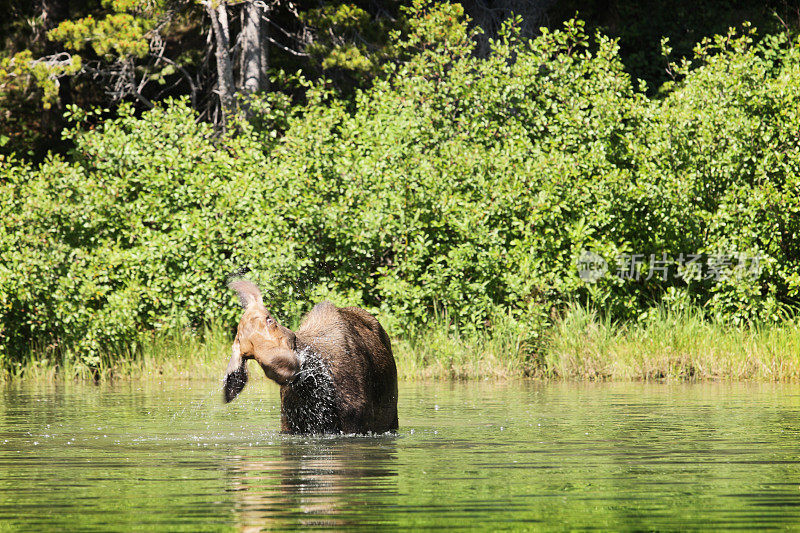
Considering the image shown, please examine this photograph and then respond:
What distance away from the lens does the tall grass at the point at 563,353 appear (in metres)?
19.0

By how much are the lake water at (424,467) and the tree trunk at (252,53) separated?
39.7 ft

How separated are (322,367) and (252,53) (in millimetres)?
16784

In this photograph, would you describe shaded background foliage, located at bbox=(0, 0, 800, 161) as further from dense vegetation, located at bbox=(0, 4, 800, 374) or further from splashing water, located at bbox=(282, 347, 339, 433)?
splashing water, located at bbox=(282, 347, 339, 433)

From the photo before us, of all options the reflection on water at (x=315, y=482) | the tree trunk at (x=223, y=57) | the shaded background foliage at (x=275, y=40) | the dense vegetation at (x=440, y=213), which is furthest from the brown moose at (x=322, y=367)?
the tree trunk at (x=223, y=57)

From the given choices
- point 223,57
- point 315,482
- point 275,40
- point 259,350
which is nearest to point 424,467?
point 315,482

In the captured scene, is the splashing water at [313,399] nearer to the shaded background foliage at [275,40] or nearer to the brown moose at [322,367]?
the brown moose at [322,367]

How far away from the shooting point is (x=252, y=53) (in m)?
26.1

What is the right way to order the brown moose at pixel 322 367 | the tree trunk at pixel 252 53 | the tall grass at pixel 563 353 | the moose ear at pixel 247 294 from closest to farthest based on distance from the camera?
the brown moose at pixel 322 367 < the moose ear at pixel 247 294 < the tall grass at pixel 563 353 < the tree trunk at pixel 252 53

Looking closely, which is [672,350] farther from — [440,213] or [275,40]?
[275,40]

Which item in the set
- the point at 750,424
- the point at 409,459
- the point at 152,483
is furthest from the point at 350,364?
the point at 750,424

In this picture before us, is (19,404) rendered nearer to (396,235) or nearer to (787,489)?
(396,235)

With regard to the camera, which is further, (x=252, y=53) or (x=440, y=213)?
(x=252, y=53)

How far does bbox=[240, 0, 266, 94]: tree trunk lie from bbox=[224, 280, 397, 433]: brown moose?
14.9 meters

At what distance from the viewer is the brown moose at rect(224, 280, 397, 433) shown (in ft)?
30.9
